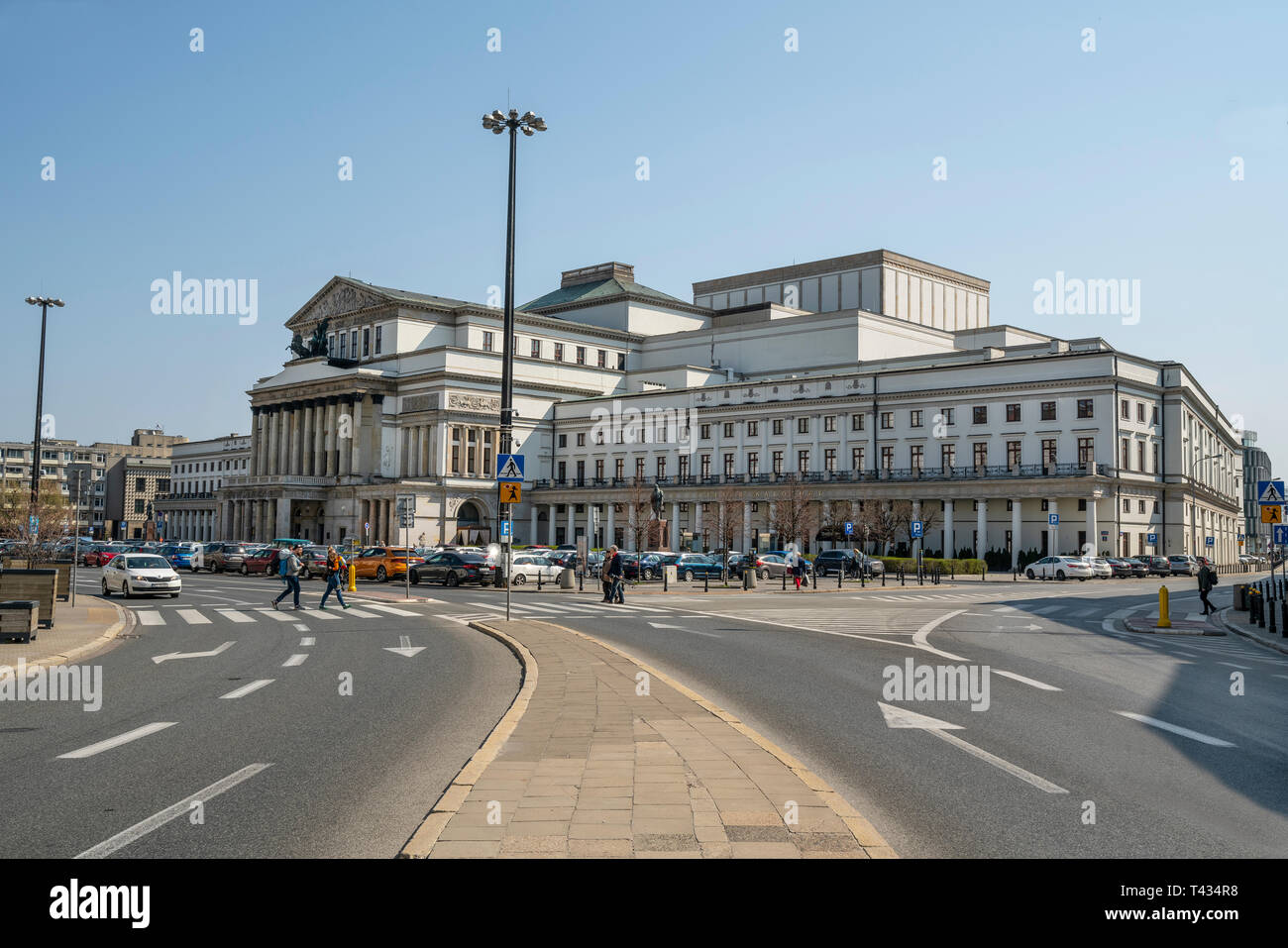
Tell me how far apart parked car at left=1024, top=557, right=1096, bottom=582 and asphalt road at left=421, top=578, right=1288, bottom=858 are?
3856cm

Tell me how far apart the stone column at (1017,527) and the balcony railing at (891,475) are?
216 centimetres

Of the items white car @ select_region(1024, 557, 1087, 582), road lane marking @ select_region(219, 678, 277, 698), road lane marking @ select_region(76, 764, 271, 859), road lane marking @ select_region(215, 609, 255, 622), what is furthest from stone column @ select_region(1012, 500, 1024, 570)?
road lane marking @ select_region(76, 764, 271, 859)

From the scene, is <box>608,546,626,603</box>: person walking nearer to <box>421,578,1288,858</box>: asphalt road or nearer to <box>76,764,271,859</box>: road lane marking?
<box>421,578,1288,858</box>: asphalt road

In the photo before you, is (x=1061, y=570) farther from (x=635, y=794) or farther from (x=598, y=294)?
(x=598, y=294)

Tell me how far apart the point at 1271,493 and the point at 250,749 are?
27554 millimetres

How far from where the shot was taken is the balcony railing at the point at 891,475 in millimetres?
78625

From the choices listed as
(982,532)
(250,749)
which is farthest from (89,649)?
(982,532)

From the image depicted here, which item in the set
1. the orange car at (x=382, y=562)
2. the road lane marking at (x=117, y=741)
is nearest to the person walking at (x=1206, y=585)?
the road lane marking at (x=117, y=741)

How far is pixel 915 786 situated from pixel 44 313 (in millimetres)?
54225

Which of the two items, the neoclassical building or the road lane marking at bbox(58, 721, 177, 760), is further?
the neoclassical building

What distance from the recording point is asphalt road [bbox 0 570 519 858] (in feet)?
22.7

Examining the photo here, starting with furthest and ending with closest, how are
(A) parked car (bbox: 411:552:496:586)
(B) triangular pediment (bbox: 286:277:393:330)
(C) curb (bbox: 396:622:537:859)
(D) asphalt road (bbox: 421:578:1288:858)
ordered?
(B) triangular pediment (bbox: 286:277:393:330) < (A) parked car (bbox: 411:552:496:586) < (D) asphalt road (bbox: 421:578:1288:858) < (C) curb (bbox: 396:622:537:859)
